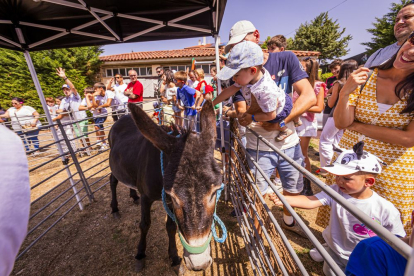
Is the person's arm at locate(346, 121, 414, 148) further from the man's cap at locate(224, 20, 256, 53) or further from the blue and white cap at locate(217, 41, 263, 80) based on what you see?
the man's cap at locate(224, 20, 256, 53)

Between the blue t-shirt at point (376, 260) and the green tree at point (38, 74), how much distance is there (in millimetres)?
21692

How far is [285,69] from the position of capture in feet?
6.92

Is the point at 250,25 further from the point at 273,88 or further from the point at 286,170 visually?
the point at 286,170

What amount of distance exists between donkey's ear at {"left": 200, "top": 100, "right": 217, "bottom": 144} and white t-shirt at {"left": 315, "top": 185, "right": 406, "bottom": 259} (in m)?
1.27

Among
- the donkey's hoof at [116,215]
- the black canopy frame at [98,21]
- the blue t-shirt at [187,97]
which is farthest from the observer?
the blue t-shirt at [187,97]

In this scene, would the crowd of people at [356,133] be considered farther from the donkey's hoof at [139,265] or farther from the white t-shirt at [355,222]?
the donkey's hoof at [139,265]

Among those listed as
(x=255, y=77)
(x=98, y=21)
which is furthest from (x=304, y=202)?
(x=98, y=21)

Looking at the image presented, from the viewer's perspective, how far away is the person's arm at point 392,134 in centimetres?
146

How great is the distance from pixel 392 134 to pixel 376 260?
118cm

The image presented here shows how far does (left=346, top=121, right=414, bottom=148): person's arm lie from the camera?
4.78 ft

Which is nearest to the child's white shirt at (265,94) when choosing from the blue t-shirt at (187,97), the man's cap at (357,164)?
the man's cap at (357,164)

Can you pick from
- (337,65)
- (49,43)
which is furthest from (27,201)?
(337,65)

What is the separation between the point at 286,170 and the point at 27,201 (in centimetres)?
229

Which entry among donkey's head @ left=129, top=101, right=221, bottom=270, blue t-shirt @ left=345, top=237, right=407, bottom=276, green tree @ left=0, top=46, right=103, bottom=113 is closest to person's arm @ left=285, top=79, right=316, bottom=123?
donkey's head @ left=129, top=101, right=221, bottom=270
